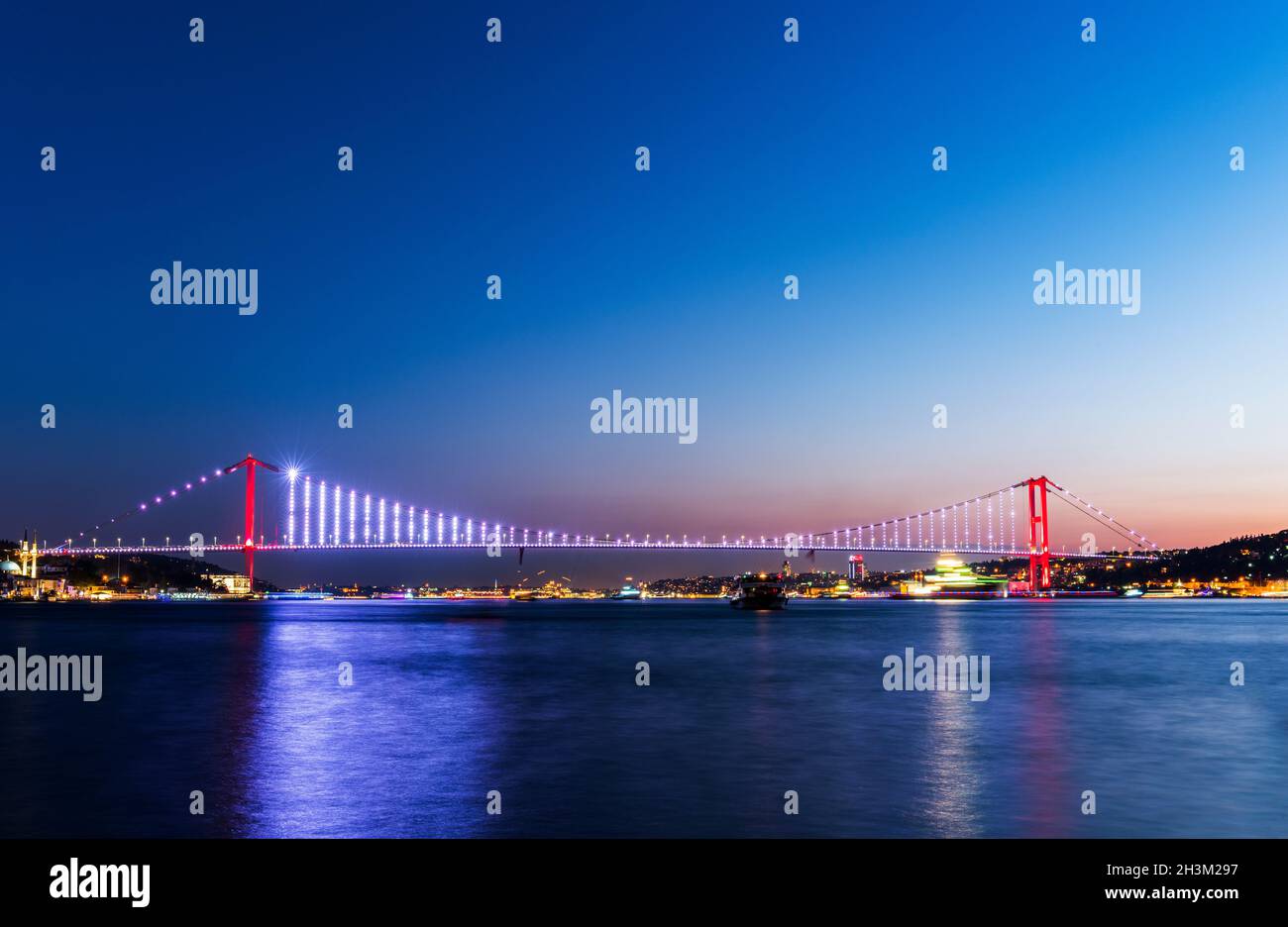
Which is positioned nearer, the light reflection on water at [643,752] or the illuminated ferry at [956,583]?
the light reflection on water at [643,752]

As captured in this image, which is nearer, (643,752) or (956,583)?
(643,752)

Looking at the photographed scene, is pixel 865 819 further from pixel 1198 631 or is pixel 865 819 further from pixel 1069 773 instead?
pixel 1198 631

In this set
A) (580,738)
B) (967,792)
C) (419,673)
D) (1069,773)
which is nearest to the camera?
(967,792)

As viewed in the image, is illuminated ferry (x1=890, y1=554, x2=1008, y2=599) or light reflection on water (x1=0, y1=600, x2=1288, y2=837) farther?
illuminated ferry (x1=890, y1=554, x2=1008, y2=599)
